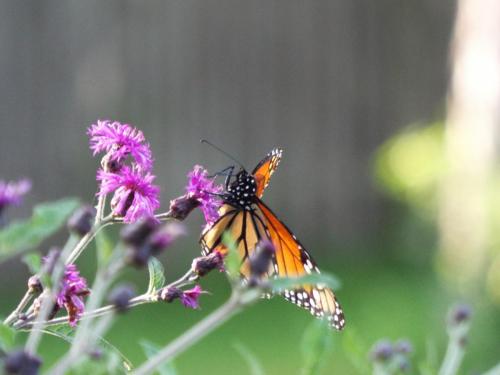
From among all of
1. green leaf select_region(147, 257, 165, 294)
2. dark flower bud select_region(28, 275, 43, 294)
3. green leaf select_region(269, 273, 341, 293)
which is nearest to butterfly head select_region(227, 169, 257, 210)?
green leaf select_region(147, 257, 165, 294)

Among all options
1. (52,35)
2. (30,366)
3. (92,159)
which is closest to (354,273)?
(92,159)

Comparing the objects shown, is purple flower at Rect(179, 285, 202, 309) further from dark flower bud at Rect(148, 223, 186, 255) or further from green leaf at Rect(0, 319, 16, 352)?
dark flower bud at Rect(148, 223, 186, 255)

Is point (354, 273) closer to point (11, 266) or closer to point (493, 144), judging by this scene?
point (493, 144)

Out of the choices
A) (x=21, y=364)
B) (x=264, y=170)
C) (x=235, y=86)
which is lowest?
(x=235, y=86)

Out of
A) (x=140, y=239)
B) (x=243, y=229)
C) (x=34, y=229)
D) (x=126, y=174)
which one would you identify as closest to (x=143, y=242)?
(x=140, y=239)

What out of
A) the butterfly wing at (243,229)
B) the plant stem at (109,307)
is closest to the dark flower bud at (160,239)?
the plant stem at (109,307)

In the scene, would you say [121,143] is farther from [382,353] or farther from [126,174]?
[382,353]
